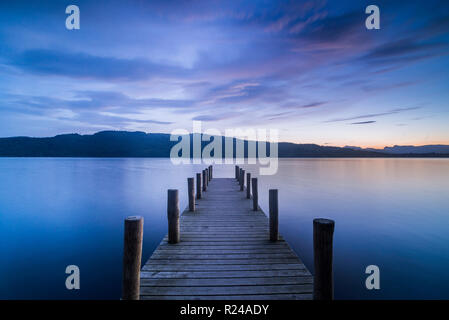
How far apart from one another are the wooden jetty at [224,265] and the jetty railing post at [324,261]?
28 millimetres

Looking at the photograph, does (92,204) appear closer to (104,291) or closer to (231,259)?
(104,291)

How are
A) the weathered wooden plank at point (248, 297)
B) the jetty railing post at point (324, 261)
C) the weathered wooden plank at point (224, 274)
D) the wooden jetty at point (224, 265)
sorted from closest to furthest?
the jetty railing post at point (324, 261), the weathered wooden plank at point (248, 297), the wooden jetty at point (224, 265), the weathered wooden plank at point (224, 274)

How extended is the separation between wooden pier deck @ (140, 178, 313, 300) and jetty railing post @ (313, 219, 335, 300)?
0.67 meters

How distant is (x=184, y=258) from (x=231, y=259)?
3.28ft

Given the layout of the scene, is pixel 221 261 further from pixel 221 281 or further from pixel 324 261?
pixel 324 261

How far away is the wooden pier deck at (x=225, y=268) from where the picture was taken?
3.64m

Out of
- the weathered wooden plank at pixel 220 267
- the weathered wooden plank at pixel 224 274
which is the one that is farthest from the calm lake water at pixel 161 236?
the weathered wooden plank at pixel 224 274

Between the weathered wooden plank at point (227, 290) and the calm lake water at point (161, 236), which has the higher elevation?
the weathered wooden plank at point (227, 290)

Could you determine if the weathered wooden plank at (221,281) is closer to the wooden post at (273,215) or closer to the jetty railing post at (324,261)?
the jetty railing post at (324,261)

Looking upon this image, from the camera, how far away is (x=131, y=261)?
324 cm

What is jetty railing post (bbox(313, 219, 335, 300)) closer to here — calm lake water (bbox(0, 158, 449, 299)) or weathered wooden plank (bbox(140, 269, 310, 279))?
weathered wooden plank (bbox(140, 269, 310, 279))

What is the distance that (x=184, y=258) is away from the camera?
4.81 m

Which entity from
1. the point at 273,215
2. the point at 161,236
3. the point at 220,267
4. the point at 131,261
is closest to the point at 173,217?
the point at 220,267
